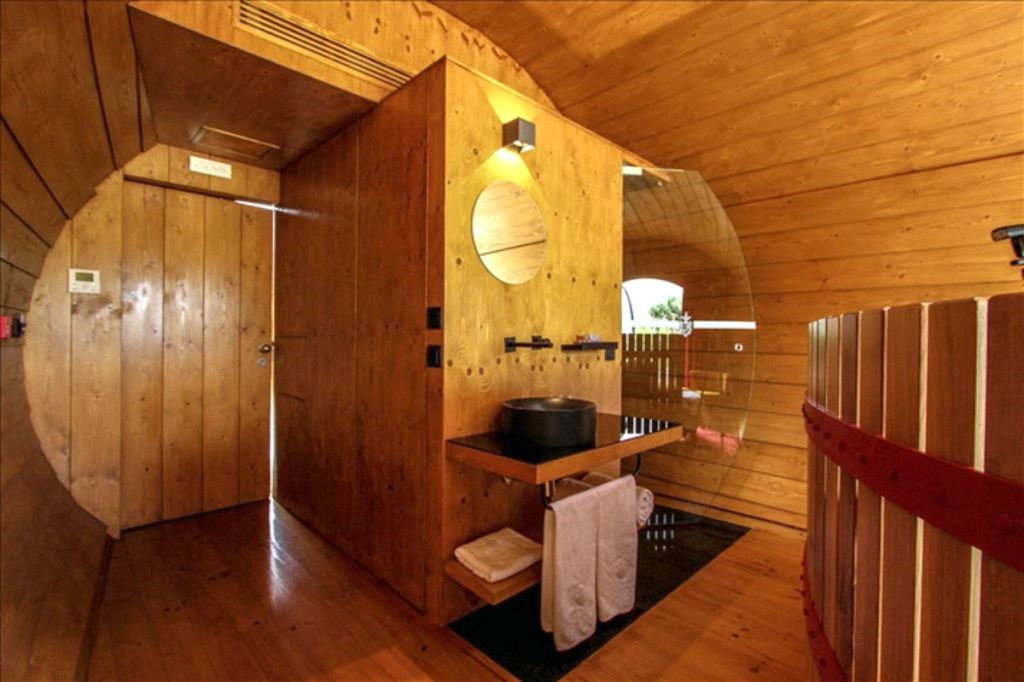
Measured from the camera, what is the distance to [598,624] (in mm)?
2027

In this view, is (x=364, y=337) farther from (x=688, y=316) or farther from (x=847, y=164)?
(x=847, y=164)

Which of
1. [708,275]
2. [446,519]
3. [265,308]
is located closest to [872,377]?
[446,519]

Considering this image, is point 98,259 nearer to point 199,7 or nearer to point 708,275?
point 199,7

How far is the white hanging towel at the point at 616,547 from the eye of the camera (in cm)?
196

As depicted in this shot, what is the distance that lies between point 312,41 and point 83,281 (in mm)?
1850

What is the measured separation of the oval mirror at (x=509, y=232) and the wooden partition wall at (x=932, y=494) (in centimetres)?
138

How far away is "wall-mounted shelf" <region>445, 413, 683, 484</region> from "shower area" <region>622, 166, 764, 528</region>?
93 centimetres

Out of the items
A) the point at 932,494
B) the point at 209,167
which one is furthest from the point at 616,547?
the point at 209,167

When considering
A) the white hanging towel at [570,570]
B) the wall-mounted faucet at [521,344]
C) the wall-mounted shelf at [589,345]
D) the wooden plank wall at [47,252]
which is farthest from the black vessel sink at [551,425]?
the wooden plank wall at [47,252]

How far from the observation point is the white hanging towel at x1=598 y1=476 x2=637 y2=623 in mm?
1960

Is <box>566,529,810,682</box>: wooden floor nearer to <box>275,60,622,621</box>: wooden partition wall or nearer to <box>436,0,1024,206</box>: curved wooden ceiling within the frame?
<box>275,60,622,621</box>: wooden partition wall

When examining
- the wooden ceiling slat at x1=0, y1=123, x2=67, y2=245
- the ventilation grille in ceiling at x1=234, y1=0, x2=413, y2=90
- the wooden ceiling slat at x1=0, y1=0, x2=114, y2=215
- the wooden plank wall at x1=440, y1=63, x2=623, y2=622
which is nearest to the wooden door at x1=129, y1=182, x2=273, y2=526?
the wooden ceiling slat at x1=0, y1=123, x2=67, y2=245

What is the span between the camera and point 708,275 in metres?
3.06

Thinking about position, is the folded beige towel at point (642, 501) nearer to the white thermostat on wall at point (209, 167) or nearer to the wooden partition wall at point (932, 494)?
the wooden partition wall at point (932, 494)
